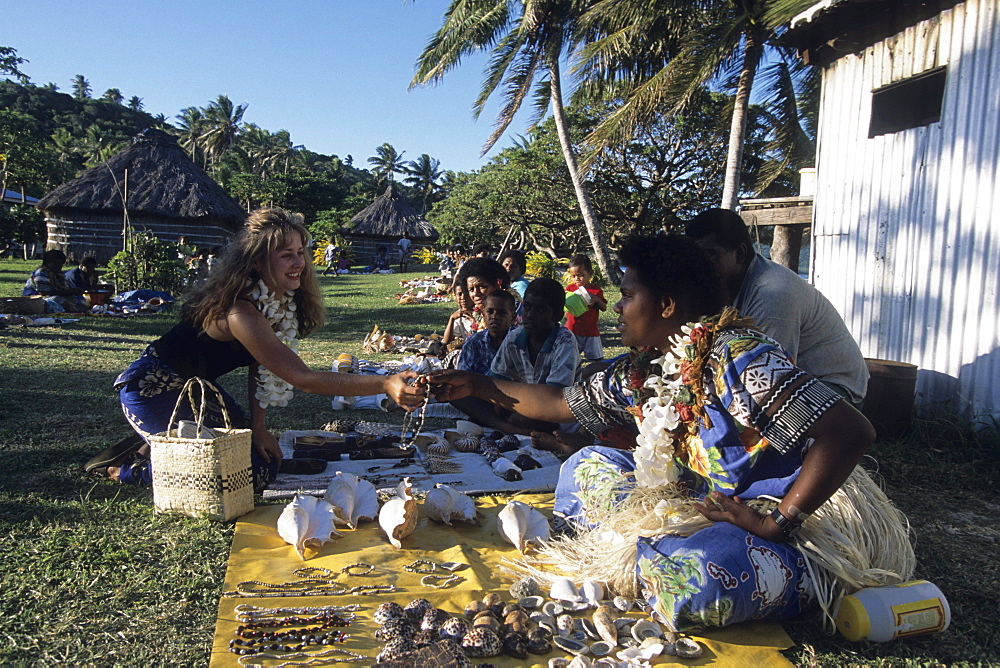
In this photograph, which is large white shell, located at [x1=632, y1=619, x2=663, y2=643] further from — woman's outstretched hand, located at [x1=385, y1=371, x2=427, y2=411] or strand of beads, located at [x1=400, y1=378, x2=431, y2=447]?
woman's outstretched hand, located at [x1=385, y1=371, x2=427, y2=411]

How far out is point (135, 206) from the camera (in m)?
23.1

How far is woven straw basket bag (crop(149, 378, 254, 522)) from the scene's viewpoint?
Result: 3.31 meters

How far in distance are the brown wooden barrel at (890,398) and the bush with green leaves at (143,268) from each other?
524 inches

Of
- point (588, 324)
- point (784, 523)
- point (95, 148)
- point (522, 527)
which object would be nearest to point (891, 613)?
point (784, 523)

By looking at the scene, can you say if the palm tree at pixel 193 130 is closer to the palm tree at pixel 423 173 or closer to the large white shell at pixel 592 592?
the palm tree at pixel 423 173

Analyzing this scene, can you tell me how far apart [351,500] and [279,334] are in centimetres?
104

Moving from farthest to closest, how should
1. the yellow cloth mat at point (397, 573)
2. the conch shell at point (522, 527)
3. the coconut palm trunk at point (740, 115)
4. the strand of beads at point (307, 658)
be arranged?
the coconut palm trunk at point (740, 115)
the conch shell at point (522, 527)
the yellow cloth mat at point (397, 573)
the strand of beads at point (307, 658)

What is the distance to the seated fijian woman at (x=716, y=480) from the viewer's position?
2363mm

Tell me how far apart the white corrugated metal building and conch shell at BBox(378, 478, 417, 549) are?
449 cm

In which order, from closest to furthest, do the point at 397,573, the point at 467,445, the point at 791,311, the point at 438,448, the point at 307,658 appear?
the point at 307,658 → the point at 397,573 → the point at 791,311 → the point at 438,448 → the point at 467,445

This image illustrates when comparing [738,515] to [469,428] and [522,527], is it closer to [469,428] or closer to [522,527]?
[522,527]

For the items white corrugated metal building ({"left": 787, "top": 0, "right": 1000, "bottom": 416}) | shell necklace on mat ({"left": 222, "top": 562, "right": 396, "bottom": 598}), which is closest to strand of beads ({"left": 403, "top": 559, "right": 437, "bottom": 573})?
shell necklace on mat ({"left": 222, "top": 562, "right": 396, "bottom": 598})

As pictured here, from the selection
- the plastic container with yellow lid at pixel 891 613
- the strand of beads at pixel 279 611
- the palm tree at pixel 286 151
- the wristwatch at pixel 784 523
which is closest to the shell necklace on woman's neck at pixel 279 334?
the strand of beads at pixel 279 611

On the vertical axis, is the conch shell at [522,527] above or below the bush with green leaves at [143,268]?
below
